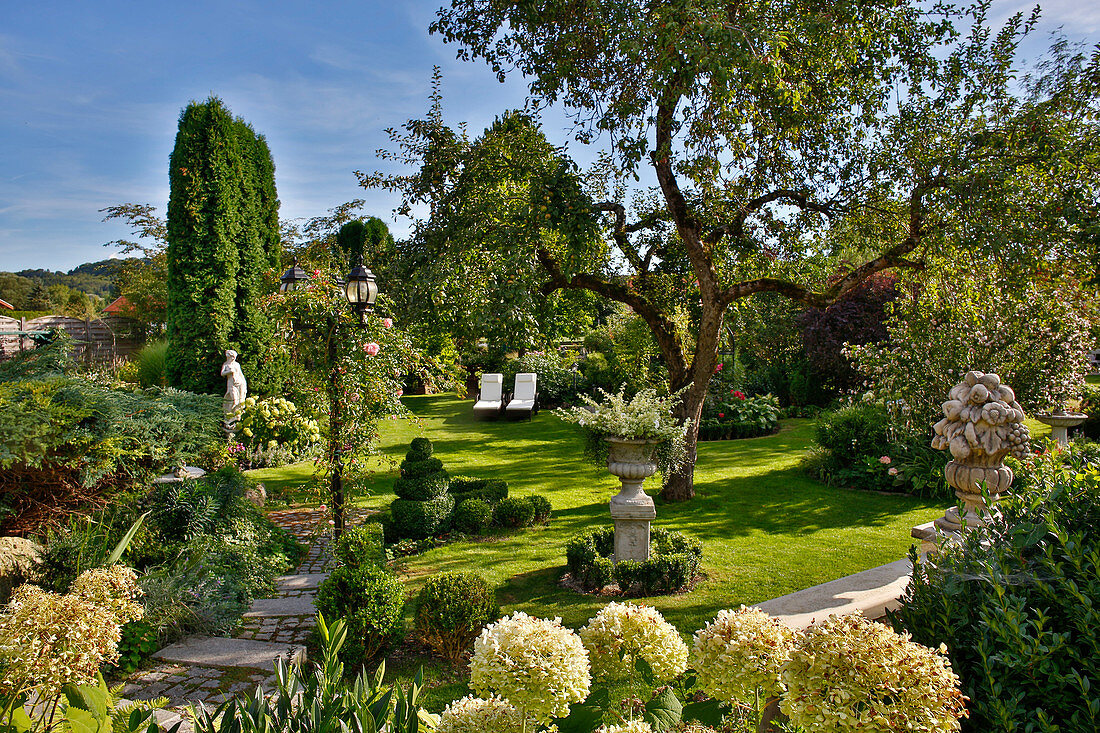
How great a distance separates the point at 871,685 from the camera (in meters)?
1.29

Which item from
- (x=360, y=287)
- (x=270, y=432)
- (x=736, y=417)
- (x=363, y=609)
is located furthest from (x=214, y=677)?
(x=736, y=417)

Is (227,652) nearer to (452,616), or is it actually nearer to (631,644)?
(452,616)

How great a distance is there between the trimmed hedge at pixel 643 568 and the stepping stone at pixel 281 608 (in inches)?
85.8

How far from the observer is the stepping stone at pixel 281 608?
4.54 metres

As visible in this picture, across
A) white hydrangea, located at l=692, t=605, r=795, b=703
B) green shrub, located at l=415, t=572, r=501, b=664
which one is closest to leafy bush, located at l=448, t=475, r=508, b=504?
green shrub, located at l=415, t=572, r=501, b=664

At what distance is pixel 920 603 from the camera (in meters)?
2.34

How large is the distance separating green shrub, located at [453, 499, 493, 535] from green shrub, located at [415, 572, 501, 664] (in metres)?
2.64

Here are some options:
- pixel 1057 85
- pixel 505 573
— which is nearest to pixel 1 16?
pixel 505 573

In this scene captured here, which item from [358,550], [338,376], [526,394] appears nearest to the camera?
[358,550]

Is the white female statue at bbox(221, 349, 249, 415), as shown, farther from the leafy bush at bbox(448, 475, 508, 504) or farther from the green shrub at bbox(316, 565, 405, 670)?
the green shrub at bbox(316, 565, 405, 670)

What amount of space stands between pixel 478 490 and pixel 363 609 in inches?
155

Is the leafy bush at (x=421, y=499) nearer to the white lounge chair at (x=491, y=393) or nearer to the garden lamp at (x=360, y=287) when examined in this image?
the garden lamp at (x=360, y=287)

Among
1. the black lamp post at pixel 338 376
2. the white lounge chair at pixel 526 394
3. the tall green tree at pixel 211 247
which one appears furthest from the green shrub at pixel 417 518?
the white lounge chair at pixel 526 394

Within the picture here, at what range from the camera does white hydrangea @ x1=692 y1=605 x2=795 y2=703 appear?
1659mm
